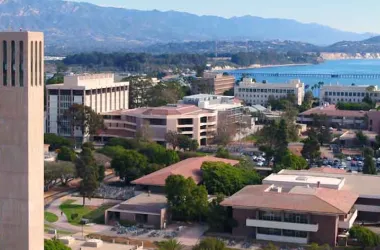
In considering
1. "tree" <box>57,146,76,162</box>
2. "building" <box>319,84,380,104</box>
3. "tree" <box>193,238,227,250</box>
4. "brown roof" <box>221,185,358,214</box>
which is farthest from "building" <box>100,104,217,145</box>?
"tree" <box>193,238,227,250</box>

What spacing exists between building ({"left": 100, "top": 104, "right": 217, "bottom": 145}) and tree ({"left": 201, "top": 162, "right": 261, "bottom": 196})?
47.6 ft

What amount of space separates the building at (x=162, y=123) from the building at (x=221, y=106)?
1.44 metres

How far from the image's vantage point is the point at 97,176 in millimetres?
36219

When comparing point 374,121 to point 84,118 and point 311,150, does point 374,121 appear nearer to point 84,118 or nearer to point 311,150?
point 311,150

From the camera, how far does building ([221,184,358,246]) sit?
91.6 feet

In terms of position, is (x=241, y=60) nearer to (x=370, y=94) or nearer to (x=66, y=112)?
(x=370, y=94)

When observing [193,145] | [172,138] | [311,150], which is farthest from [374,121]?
[172,138]

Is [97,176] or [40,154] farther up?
[40,154]

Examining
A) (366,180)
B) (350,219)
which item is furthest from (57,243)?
(366,180)

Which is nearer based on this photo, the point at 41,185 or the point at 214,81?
the point at 41,185

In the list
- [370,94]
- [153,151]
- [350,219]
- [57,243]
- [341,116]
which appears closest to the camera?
[57,243]

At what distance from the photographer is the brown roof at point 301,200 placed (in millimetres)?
27828

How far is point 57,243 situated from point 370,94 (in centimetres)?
5572

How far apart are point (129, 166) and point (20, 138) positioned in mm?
19590
